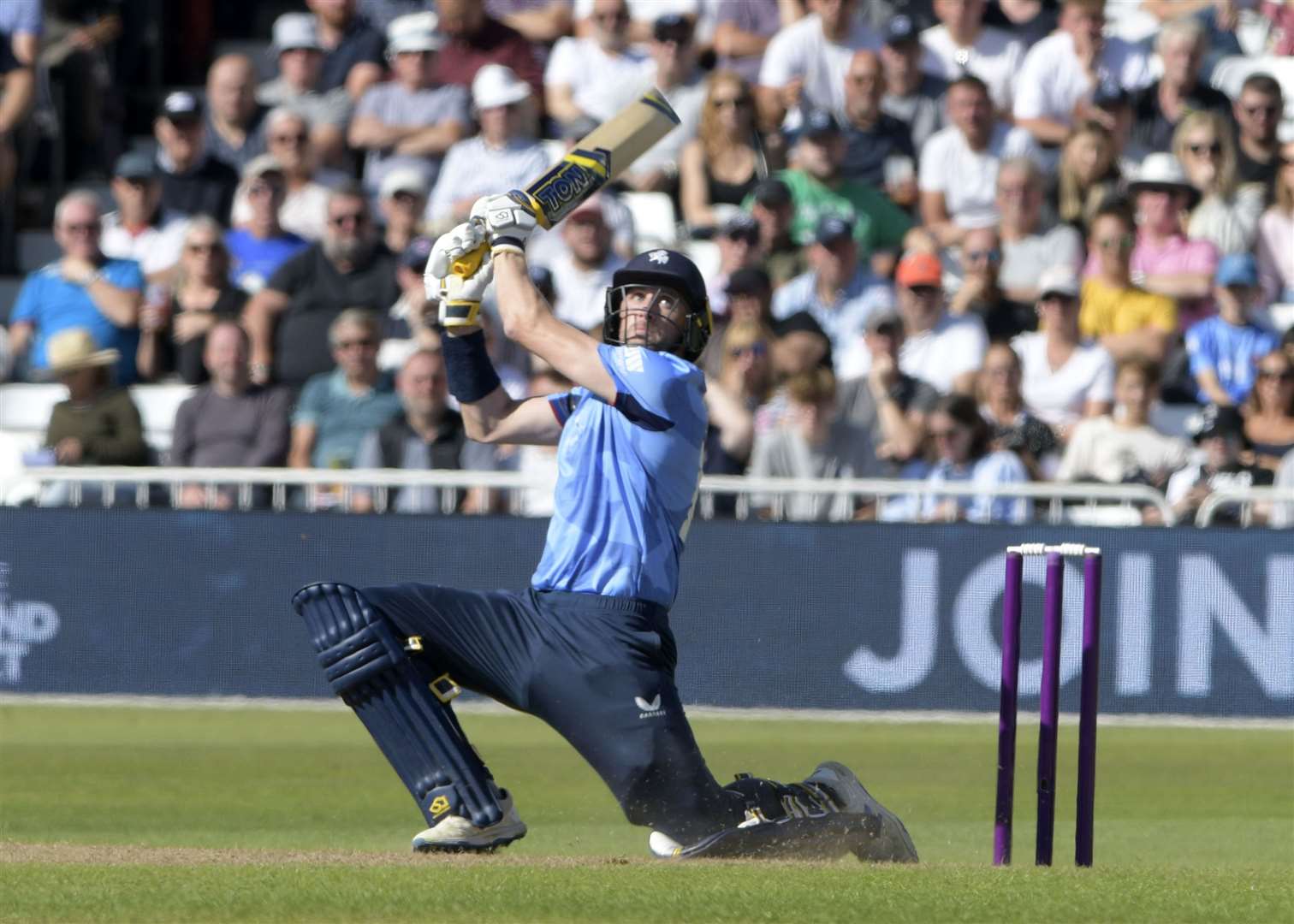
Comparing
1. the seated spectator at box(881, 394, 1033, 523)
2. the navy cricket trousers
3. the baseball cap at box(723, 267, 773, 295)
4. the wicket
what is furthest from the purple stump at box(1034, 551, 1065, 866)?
the baseball cap at box(723, 267, 773, 295)

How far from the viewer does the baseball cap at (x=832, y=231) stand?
44.0 ft

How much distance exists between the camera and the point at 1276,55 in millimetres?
15664

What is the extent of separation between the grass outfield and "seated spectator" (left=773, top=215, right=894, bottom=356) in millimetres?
2831

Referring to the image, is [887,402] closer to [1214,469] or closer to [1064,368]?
[1064,368]

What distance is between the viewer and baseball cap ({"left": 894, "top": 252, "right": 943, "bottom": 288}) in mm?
13305

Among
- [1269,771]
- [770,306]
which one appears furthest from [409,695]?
[770,306]

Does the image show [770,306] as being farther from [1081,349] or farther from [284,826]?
[284,826]

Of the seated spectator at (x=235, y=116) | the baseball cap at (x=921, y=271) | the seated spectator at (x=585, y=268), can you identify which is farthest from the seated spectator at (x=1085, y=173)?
the seated spectator at (x=235, y=116)

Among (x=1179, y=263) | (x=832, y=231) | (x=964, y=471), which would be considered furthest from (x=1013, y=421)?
(x=1179, y=263)

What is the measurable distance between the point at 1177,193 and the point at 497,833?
8497 mm

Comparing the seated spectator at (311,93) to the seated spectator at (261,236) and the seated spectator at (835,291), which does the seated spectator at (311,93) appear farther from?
the seated spectator at (835,291)

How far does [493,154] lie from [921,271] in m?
2.86

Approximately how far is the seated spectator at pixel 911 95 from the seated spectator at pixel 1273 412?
3230 millimetres

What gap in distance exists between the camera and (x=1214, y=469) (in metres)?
12.2
